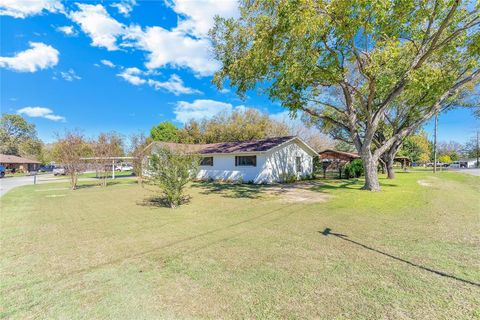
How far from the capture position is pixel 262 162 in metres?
19.0

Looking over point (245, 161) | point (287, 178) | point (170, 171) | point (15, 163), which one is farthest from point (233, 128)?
point (15, 163)

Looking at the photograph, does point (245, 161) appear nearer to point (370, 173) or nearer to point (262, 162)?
point (262, 162)

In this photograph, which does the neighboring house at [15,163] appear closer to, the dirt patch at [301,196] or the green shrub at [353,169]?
the dirt patch at [301,196]

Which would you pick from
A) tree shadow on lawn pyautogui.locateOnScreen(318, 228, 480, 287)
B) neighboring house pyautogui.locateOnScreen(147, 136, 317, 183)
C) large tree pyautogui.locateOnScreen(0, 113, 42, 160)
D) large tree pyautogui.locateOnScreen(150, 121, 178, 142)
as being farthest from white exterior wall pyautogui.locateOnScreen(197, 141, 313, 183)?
large tree pyautogui.locateOnScreen(0, 113, 42, 160)

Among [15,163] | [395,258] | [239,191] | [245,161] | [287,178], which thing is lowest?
[395,258]

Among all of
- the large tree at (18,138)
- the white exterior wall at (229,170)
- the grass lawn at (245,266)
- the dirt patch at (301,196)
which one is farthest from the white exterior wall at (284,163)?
the large tree at (18,138)

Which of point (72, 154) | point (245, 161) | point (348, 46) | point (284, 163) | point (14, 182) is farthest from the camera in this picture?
point (14, 182)

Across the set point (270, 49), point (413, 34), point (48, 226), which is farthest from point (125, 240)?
point (413, 34)

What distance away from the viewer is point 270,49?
11227mm

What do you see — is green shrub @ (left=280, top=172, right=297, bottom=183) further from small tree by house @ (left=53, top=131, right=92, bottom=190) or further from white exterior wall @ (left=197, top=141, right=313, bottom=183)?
small tree by house @ (left=53, top=131, right=92, bottom=190)

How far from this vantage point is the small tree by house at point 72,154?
16.9m

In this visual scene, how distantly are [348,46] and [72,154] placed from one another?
1935cm

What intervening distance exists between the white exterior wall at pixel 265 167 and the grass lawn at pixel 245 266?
1099 centimetres

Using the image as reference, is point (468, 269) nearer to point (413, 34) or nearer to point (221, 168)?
point (413, 34)
